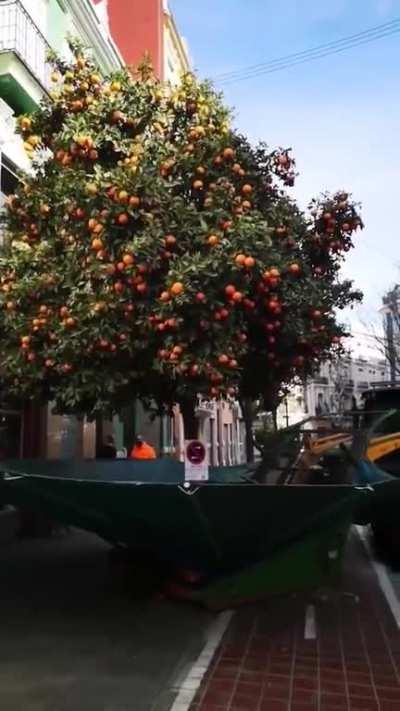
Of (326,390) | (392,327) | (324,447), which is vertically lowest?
(324,447)

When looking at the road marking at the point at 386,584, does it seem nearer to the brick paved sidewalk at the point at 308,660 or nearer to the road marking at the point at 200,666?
the brick paved sidewalk at the point at 308,660

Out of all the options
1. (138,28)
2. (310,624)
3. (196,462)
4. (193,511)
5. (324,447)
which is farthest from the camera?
(138,28)

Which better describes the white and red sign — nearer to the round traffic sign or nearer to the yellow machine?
the round traffic sign

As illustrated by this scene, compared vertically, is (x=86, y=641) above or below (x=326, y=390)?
below

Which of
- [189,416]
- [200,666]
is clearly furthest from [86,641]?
[189,416]

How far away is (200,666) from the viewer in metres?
5.58

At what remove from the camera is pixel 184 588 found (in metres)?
7.32

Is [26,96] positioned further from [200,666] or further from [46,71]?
[200,666]

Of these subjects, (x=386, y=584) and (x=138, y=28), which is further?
(x=138, y=28)

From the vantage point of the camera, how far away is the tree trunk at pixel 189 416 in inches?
363

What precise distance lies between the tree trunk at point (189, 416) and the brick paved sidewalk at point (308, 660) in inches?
109

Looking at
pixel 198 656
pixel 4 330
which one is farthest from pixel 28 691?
pixel 4 330

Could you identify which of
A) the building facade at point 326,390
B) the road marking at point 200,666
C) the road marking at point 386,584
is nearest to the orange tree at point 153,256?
the road marking at point 200,666

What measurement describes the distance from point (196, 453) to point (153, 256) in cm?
227
